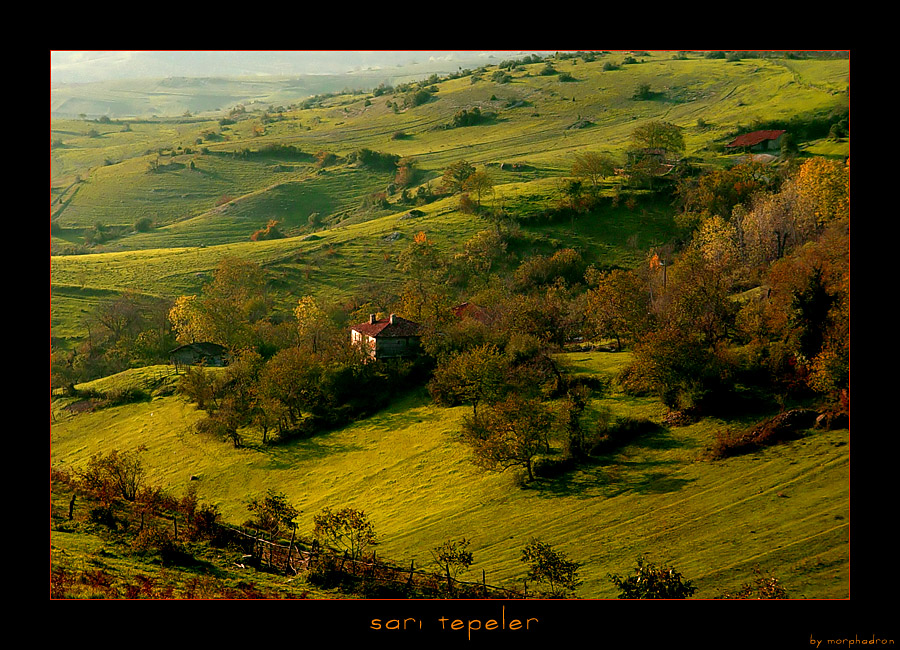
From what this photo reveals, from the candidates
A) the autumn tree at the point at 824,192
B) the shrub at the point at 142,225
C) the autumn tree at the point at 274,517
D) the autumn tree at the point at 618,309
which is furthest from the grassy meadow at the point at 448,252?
the autumn tree at the point at 824,192

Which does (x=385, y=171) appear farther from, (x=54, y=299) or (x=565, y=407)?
(x=565, y=407)

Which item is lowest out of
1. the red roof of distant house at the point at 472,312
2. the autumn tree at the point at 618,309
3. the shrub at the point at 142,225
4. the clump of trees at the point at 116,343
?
the clump of trees at the point at 116,343


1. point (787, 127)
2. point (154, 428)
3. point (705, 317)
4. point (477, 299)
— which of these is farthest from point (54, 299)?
point (787, 127)

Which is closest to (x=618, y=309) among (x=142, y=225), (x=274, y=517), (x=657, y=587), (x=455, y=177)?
(x=274, y=517)

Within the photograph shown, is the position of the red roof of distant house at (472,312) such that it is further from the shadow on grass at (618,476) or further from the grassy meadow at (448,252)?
the shadow on grass at (618,476)

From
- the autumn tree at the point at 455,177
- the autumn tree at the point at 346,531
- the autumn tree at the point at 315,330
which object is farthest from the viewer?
the autumn tree at the point at 455,177

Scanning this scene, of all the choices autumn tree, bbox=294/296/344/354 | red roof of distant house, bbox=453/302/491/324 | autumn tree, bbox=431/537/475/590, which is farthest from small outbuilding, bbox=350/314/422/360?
autumn tree, bbox=431/537/475/590
